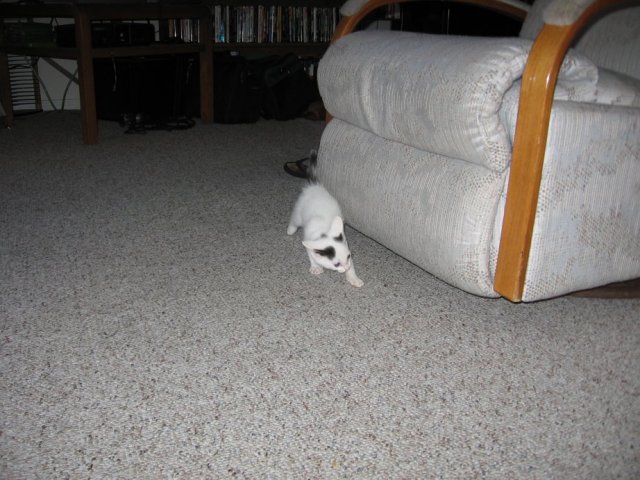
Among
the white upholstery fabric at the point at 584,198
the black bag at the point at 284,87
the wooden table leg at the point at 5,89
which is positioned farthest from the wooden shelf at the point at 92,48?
the white upholstery fabric at the point at 584,198

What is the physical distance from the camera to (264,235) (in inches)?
61.0

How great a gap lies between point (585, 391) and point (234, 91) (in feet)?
7.95

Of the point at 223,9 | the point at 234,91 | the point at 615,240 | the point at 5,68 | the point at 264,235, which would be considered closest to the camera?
the point at 615,240

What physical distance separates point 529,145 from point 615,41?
71 centimetres

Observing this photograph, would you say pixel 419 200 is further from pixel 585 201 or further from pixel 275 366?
pixel 275 366

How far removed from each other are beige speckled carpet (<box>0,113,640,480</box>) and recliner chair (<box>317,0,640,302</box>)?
121 mm

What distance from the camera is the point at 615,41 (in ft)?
4.72

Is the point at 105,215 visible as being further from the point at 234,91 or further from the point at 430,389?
the point at 234,91

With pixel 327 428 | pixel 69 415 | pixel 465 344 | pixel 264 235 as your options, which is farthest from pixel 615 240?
pixel 69 415

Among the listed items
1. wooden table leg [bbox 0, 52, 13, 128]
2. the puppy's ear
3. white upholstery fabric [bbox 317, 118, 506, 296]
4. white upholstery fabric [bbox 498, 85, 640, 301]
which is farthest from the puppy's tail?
wooden table leg [bbox 0, 52, 13, 128]

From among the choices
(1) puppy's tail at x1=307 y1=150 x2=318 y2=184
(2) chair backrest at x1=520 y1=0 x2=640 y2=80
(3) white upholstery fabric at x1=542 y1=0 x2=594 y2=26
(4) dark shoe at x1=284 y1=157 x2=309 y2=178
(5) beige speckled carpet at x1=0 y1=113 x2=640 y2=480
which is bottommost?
(5) beige speckled carpet at x1=0 y1=113 x2=640 y2=480

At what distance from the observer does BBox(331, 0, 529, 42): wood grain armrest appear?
1530 mm

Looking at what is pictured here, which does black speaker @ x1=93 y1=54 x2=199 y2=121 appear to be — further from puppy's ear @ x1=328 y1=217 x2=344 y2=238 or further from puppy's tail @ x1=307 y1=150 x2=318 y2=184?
puppy's ear @ x1=328 y1=217 x2=344 y2=238

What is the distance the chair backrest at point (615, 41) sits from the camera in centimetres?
140
